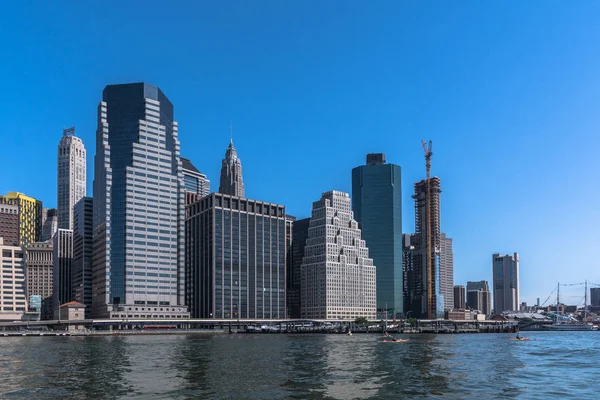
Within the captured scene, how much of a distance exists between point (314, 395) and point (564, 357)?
89257 millimetres

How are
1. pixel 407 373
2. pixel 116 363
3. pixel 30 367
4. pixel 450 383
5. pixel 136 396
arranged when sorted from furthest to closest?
1. pixel 116 363
2. pixel 30 367
3. pixel 407 373
4. pixel 450 383
5. pixel 136 396

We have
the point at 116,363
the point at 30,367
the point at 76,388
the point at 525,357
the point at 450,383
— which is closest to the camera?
the point at 76,388

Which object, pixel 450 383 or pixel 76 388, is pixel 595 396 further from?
pixel 76 388

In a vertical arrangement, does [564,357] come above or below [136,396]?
below

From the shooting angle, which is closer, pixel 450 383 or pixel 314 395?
pixel 314 395

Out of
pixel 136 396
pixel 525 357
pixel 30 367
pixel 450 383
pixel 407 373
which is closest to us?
pixel 136 396

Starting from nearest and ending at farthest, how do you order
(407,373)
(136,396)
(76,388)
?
1. (136,396)
2. (76,388)
3. (407,373)

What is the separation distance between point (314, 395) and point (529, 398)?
25.5 m

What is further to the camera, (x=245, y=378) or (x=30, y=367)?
(x=30, y=367)

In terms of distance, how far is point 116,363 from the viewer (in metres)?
117

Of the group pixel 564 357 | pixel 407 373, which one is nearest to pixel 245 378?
pixel 407 373

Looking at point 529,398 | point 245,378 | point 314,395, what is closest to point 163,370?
point 245,378

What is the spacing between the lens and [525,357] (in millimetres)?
141250

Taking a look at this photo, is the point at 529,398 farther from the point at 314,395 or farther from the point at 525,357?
the point at 525,357
